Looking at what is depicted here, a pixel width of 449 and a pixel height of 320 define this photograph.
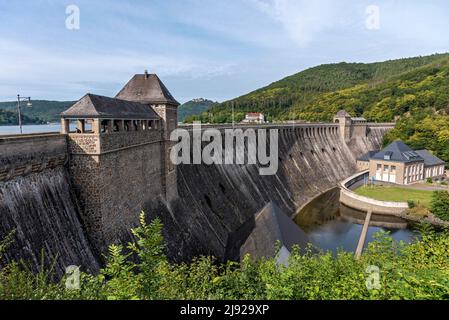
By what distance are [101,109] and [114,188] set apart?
4046 mm

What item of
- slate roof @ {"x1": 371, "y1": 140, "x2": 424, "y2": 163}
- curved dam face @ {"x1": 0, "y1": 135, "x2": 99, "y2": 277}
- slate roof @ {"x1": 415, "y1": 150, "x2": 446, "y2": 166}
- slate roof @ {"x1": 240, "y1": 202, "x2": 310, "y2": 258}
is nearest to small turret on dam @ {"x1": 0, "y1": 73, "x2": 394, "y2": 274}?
curved dam face @ {"x1": 0, "y1": 135, "x2": 99, "y2": 277}

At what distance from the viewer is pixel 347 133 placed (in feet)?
241

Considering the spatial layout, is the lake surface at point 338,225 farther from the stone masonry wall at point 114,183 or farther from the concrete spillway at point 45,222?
the concrete spillway at point 45,222

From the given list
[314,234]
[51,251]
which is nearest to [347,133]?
[314,234]

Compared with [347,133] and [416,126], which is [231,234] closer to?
[347,133]

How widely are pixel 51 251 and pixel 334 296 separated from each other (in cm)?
1062

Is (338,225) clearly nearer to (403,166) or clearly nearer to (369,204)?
(369,204)

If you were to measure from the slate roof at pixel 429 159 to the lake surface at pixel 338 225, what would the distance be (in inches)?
956

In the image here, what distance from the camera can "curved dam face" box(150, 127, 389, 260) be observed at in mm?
23312

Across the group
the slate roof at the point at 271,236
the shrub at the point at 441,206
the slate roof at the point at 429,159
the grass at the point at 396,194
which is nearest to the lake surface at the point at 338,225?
the shrub at the point at 441,206

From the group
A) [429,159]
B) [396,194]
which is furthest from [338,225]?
[429,159]

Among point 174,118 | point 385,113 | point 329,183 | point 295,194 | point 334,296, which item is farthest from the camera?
point 385,113

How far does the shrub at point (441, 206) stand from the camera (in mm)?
36688

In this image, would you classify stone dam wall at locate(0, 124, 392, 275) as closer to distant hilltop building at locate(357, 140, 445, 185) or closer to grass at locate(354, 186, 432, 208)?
grass at locate(354, 186, 432, 208)
